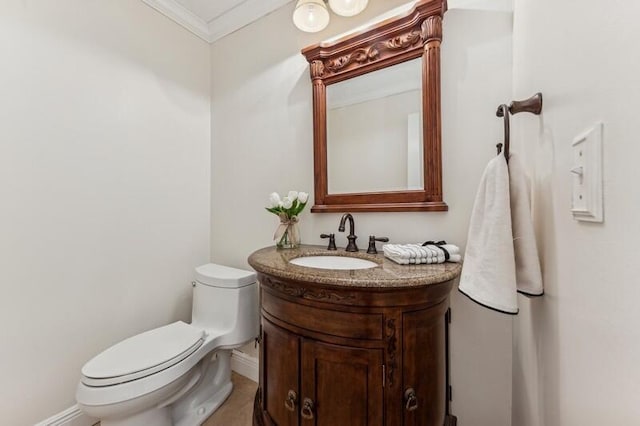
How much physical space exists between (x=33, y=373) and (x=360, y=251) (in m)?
1.67

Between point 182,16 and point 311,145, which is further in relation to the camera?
point 182,16

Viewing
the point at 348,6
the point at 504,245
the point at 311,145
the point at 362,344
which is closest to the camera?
the point at 504,245

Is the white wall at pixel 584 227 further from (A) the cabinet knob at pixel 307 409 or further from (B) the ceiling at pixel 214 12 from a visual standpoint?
(B) the ceiling at pixel 214 12

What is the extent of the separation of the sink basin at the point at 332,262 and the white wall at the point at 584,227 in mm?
639

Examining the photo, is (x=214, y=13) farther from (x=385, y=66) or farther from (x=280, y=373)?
(x=280, y=373)

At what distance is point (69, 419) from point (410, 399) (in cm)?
170

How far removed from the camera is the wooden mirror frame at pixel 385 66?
1.17m

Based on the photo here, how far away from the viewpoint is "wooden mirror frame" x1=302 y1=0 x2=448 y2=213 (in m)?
1.17

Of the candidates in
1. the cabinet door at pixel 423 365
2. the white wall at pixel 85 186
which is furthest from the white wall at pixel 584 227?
the white wall at pixel 85 186

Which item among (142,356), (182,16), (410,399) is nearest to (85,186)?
(142,356)

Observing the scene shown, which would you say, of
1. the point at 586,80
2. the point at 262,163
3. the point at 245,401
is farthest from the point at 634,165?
the point at 245,401

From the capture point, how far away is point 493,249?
2.37 ft

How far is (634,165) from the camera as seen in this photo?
1.01ft

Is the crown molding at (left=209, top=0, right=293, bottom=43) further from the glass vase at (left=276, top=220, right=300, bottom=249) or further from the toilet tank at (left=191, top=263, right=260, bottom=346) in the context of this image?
the toilet tank at (left=191, top=263, right=260, bottom=346)
